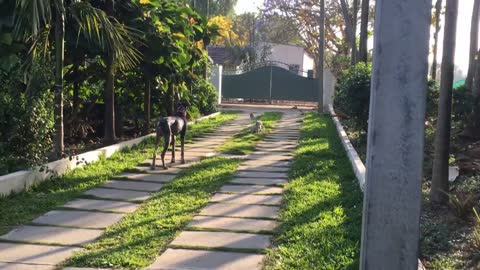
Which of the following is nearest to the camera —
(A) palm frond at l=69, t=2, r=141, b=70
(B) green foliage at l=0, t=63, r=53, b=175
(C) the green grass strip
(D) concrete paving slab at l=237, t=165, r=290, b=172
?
(C) the green grass strip

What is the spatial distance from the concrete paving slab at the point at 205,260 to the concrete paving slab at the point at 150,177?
10.4ft

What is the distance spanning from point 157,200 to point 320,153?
4.71 meters

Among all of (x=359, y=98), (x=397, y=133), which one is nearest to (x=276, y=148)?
(x=359, y=98)

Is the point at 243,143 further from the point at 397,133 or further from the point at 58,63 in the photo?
the point at 397,133

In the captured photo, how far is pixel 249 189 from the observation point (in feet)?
24.4

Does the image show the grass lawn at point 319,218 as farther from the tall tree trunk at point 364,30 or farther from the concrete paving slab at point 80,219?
the tall tree trunk at point 364,30

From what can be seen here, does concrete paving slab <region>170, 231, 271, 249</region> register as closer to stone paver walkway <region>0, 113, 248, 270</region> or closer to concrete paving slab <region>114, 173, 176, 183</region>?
stone paver walkway <region>0, 113, 248, 270</region>

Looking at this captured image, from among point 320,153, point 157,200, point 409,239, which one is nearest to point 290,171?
point 320,153

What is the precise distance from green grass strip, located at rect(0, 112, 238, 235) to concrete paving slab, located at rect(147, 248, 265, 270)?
176 centimetres

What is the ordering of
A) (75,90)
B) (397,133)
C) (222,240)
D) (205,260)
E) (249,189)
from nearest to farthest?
(397,133) → (205,260) → (222,240) → (249,189) → (75,90)

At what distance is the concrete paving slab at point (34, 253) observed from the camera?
4.44 metres

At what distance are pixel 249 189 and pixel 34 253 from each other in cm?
339

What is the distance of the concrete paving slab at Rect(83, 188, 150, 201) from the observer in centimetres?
670


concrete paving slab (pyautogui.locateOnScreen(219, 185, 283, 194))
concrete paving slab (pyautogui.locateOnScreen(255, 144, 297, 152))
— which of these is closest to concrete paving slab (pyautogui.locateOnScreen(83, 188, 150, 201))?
concrete paving slab (pyautogui.locateOnScreen(219, 185, 283, 194))
